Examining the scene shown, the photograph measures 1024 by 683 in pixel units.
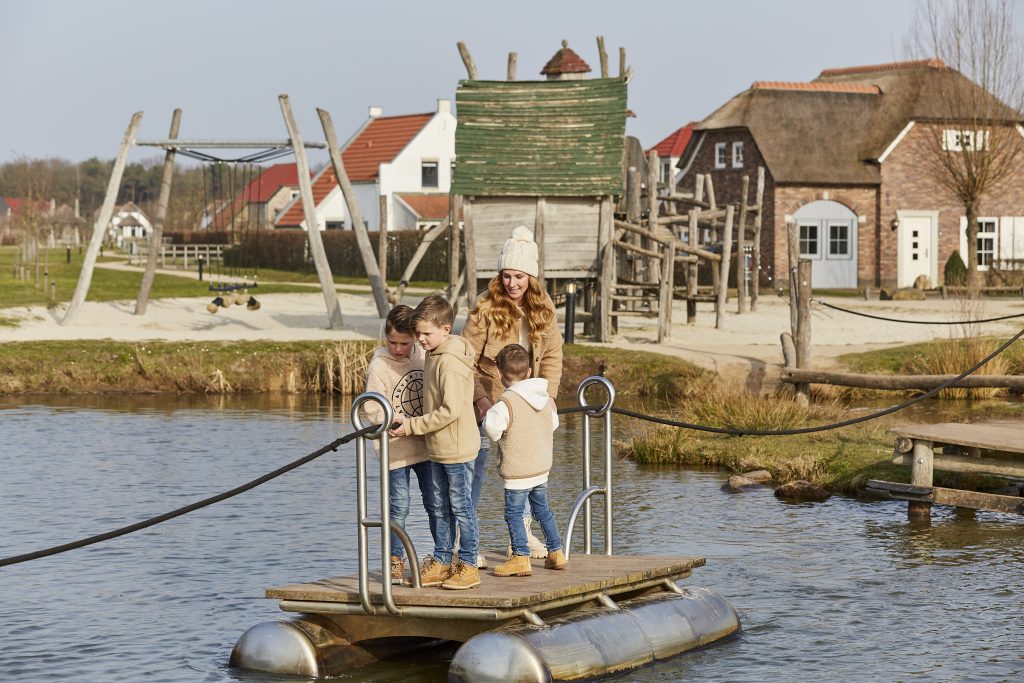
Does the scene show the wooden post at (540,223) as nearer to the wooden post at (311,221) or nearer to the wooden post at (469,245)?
the wooden post at (469,245)

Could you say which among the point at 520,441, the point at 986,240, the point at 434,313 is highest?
the point at 986,240

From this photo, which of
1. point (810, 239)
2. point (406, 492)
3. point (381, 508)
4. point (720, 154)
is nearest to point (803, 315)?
point (406, 492)

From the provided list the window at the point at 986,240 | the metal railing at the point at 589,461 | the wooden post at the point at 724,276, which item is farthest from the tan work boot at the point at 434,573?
the window at the point at 986,240

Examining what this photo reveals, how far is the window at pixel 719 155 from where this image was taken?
51.0m

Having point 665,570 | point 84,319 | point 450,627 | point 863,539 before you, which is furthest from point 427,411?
point 84,319

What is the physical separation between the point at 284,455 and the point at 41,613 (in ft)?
22.5

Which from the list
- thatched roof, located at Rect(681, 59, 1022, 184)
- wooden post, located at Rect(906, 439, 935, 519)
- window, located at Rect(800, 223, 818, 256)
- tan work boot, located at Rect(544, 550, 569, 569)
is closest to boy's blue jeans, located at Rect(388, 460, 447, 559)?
tan work boot, located at Rect(544, 550, 569, 569)

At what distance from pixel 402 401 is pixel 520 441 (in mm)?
767

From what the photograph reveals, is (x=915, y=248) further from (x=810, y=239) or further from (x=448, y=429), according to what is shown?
(x=448, y=429)

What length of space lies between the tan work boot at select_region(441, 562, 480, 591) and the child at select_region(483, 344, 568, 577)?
40 cm

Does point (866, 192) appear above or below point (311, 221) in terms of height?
above

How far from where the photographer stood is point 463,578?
28.9ft

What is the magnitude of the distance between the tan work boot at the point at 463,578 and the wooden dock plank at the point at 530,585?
0.05 metres

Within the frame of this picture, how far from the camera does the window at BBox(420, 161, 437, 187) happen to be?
65.1 metres
